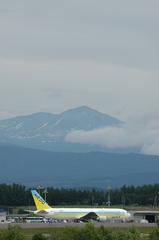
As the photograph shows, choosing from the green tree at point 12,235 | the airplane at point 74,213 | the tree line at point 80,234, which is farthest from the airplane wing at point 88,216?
the green tree at point 12,235

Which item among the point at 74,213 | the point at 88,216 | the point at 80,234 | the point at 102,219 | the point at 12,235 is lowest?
the point at 12,235

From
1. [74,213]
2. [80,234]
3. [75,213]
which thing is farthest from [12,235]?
[75,213]

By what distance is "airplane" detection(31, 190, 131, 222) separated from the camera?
492ft

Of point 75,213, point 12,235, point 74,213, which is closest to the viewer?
point 12,235

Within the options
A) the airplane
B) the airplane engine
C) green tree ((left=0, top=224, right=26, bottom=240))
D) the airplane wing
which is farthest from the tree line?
the airplane engine

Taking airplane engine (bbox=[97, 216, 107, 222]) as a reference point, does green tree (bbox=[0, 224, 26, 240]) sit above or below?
below

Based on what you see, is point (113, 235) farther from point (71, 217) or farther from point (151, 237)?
point (71, 217)

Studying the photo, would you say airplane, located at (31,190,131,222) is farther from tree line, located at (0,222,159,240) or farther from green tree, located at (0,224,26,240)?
green tree, located at (0,224,26,240)

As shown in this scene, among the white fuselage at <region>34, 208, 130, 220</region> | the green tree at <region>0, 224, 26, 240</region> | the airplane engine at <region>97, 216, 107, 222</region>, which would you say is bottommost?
the green tree at <region>0, 224, 26, 240</region>

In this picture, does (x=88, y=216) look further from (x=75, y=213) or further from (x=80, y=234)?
(x=80, y=234)

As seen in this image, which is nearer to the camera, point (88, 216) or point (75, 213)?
point (75, 213)

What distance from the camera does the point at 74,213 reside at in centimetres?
15238

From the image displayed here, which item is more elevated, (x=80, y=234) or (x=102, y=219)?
(x=102, y=219)

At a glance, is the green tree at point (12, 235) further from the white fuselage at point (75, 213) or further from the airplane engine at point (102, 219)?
the airplane engine at point (102, 219)
